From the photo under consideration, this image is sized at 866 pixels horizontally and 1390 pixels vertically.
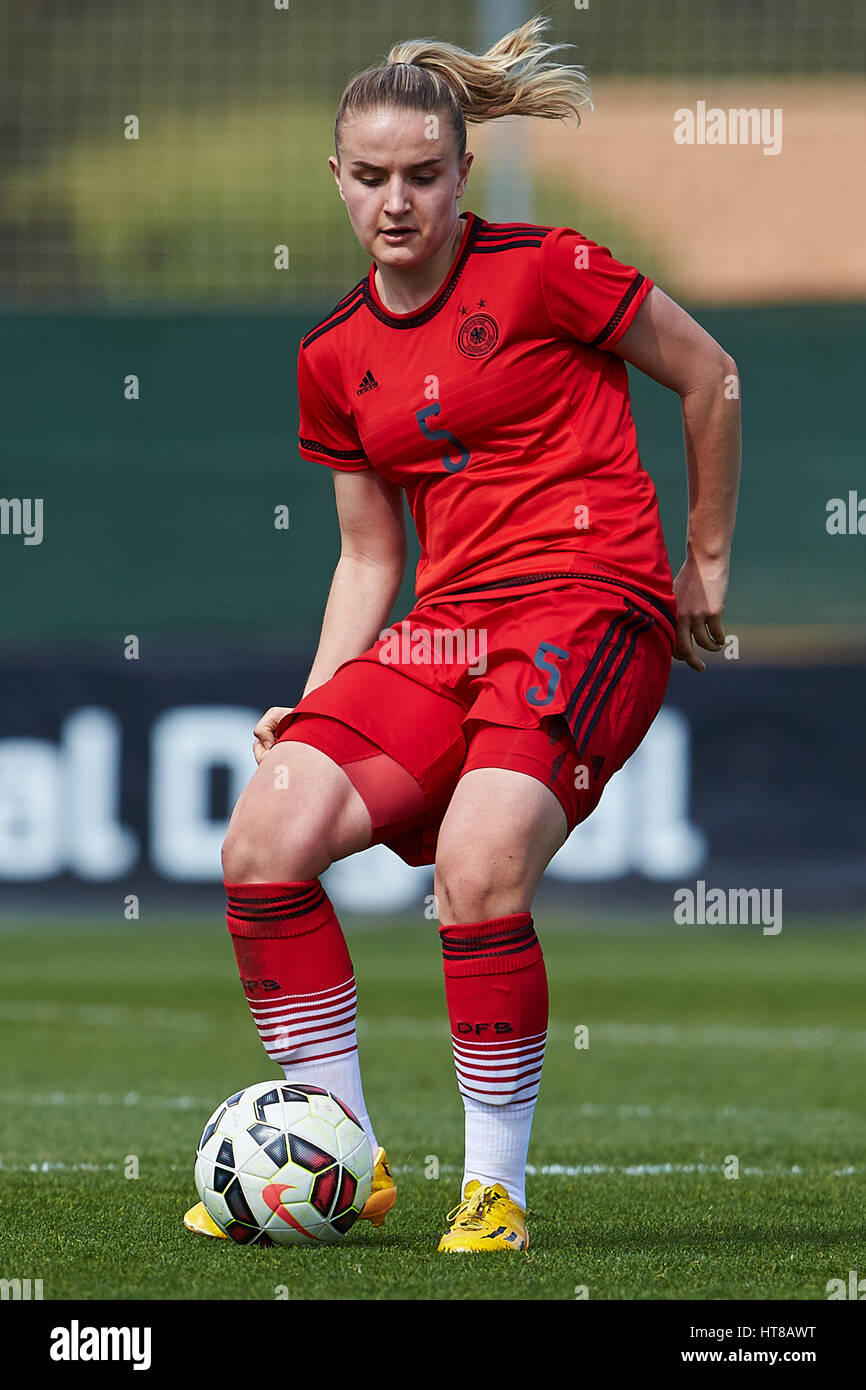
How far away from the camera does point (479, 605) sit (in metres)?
3.62

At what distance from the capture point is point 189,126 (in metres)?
17.4

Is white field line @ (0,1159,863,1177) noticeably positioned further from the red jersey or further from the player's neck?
the player's neck

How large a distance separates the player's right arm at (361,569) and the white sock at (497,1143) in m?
0.96

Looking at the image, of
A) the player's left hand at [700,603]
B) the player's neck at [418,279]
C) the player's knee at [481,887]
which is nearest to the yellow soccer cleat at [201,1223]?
the player's knee at [481,887]

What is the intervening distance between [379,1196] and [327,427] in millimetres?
1484

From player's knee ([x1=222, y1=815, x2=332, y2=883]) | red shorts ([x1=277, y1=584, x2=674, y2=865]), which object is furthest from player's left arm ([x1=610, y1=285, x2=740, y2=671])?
player's knee ([x1=222, y1=815, x2=332, y2=883])

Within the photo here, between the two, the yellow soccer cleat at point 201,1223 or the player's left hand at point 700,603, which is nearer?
the yellow soccer cleat at point 201,1223

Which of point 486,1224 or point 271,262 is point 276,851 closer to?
point 486,1224

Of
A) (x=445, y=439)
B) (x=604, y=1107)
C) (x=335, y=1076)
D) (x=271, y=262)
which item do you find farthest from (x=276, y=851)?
(x=271, y=262)

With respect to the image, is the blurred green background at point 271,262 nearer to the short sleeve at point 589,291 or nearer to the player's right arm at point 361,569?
the player's right arm at point 361,569

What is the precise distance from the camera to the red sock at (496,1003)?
341 centimetres

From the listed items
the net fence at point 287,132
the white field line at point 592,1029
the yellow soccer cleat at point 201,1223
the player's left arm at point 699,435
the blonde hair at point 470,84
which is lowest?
the white field line at point 592,1029

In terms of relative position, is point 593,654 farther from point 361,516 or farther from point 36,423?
point 36,423

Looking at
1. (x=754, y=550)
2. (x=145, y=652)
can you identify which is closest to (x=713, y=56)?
(x=754, y=550)
